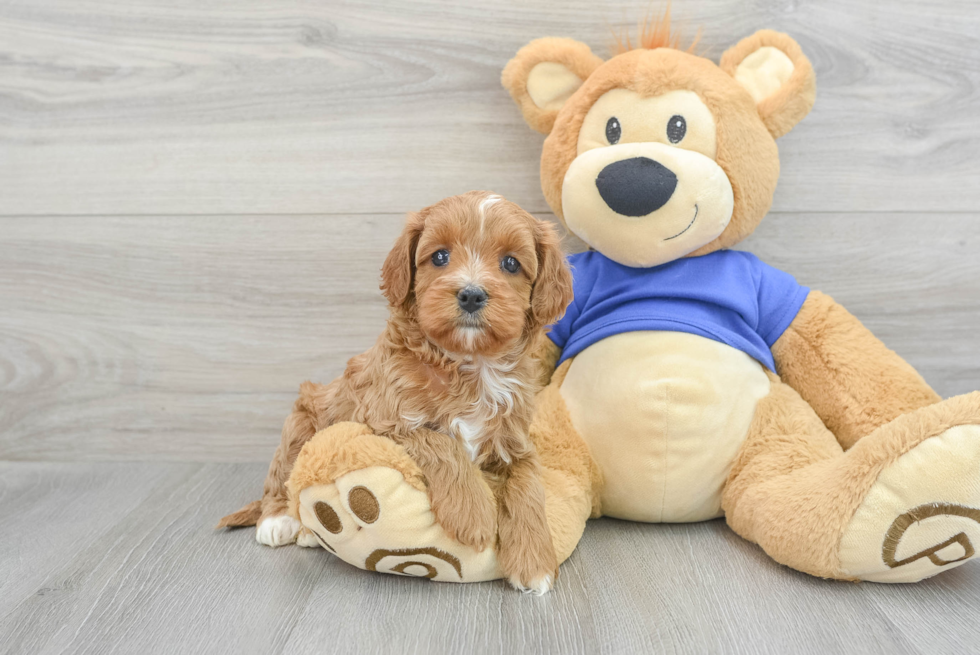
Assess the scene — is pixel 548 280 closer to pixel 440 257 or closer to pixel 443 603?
pixel 440 257

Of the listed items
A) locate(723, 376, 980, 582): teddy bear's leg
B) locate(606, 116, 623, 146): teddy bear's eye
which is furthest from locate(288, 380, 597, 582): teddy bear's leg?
locate(606, 116, 623, 146): teddy bear's eye

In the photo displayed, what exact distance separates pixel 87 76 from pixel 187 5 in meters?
0.34

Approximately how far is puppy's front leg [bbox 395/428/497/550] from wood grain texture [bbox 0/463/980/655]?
0.46ft

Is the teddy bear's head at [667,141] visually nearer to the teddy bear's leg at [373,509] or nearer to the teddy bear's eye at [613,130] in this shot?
the teddy bear's eye at [613,130]

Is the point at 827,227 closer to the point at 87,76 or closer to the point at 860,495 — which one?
the point at 860,495

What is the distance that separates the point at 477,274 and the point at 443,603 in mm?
609

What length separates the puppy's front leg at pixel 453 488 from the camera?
125 cm

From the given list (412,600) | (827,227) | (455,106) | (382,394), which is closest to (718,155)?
(827,227)

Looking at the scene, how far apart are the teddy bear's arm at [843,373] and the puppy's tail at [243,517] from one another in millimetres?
1290

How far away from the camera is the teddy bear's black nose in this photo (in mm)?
1441

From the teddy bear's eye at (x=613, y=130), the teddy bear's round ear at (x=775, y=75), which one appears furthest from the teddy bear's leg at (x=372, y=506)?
the teddy bear's round ear at (x=775, y=75)

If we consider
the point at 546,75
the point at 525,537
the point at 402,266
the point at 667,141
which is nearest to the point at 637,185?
the point at 667,141

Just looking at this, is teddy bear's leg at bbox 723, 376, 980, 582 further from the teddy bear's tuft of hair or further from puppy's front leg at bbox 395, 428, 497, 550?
the teddy bear's tuft of hair

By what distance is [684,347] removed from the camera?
153cm
